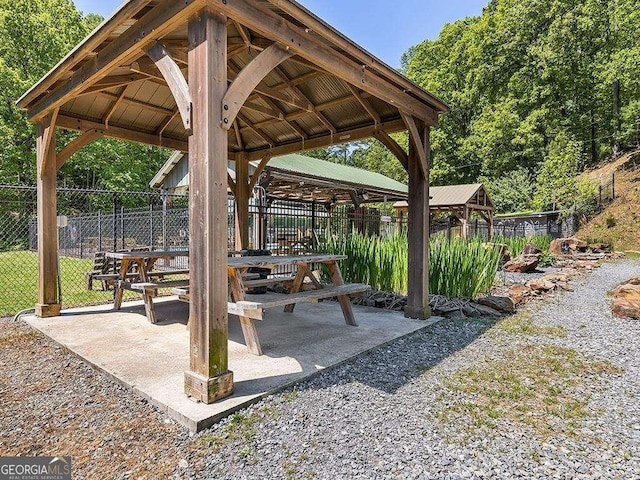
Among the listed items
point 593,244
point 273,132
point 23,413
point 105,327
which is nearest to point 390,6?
point 593,244

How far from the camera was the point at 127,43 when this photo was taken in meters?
3.04

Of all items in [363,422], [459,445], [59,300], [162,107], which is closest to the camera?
[459,445]

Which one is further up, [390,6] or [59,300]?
[390,6]

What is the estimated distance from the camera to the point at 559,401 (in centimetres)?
256

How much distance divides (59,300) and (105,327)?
1271 mm

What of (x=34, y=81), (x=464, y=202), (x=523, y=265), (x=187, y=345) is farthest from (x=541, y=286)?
(x=34, y=81)

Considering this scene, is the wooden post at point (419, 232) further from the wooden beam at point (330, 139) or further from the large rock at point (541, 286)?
the large rock at point (541, 286)

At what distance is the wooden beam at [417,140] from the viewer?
14.7ft

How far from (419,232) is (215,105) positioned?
3232 mm

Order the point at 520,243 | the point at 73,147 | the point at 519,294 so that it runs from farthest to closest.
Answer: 1. the point at 520,243
2. the point at 519,294
3. the point at 73,147

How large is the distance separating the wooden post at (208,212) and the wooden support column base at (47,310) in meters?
3.31

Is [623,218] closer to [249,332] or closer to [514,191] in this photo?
[514,191]

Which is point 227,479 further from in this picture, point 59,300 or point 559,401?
point 59,300

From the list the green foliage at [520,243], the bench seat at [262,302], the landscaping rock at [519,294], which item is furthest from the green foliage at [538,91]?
the bench seat at [262,302]
